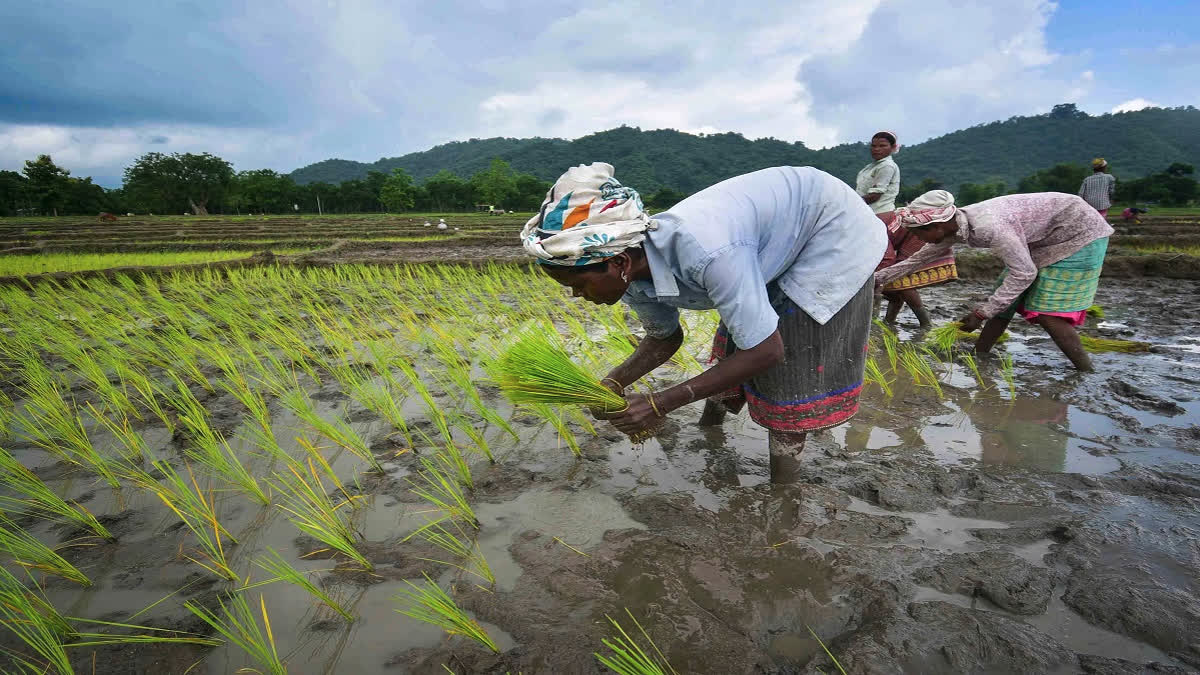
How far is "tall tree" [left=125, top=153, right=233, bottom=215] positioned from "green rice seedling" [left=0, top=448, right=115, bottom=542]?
56.9 m

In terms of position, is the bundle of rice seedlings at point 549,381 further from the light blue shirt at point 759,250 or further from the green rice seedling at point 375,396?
the green rice seedling at point 375,396

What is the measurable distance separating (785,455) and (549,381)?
0.87m

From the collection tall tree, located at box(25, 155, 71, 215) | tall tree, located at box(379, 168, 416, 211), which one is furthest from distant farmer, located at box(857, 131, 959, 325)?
tall tree, located at box(25, 155, 71, 215)

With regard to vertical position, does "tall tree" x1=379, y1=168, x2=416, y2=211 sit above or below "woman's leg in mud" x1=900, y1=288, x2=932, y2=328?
above

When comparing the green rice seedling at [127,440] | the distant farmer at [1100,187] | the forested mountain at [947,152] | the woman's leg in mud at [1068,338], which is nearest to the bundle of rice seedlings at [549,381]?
the green rice seedling at [127,440]

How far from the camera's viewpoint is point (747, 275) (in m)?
1.35

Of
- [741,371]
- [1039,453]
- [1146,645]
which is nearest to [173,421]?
[741,371]

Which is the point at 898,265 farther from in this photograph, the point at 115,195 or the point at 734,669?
the point at 115,195

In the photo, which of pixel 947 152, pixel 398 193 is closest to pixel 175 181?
pixel 398 193

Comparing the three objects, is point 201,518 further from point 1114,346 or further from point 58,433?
point 1114,346

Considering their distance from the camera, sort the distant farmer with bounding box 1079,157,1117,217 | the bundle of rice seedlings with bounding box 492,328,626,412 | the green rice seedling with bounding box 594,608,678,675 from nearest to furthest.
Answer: the green rice seedling with bounding box 594,608,678,675 < the bundle of rice seedlings with bounding box 492,328,626,412 < the distant farmer with bounding box 1079,157,1117,217

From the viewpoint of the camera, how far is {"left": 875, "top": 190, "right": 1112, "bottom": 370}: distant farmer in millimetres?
2816

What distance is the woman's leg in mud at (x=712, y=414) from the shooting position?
239 centimetres

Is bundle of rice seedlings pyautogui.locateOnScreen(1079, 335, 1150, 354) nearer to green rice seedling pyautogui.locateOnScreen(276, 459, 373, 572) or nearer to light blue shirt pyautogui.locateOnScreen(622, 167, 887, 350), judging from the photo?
light blue shirt pyautogui.locateOnScreen(622, 167, 887, 350)
